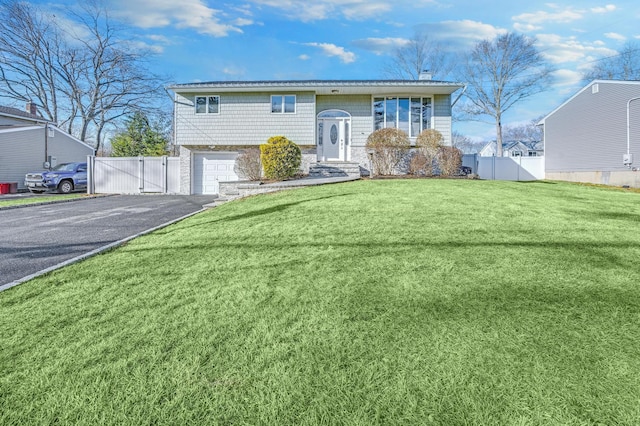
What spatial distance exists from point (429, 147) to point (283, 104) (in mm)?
6927

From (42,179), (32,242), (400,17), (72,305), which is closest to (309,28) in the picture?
(400,17)

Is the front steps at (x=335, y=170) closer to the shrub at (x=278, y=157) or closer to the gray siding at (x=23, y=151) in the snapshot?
the shrub at (x=278, y=157)

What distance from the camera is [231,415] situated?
149 cm

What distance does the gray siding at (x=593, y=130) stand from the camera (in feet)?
51.5

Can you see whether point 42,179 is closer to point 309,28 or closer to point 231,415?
point 309,28

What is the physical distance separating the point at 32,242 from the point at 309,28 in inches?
734

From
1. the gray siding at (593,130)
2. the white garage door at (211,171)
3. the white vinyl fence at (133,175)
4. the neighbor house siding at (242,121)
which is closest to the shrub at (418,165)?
the neighbor house siding at (242,121)

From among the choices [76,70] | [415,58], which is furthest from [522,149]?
[76,70]

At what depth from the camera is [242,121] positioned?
49.8 feet

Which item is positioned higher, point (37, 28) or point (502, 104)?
point (37, 28)

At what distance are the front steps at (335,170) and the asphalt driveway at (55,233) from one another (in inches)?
250

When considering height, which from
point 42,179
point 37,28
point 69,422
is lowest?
point 69,422

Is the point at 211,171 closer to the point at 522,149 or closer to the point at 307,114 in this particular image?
the point at 307,114

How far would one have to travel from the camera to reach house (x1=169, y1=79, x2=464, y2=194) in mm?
14617
